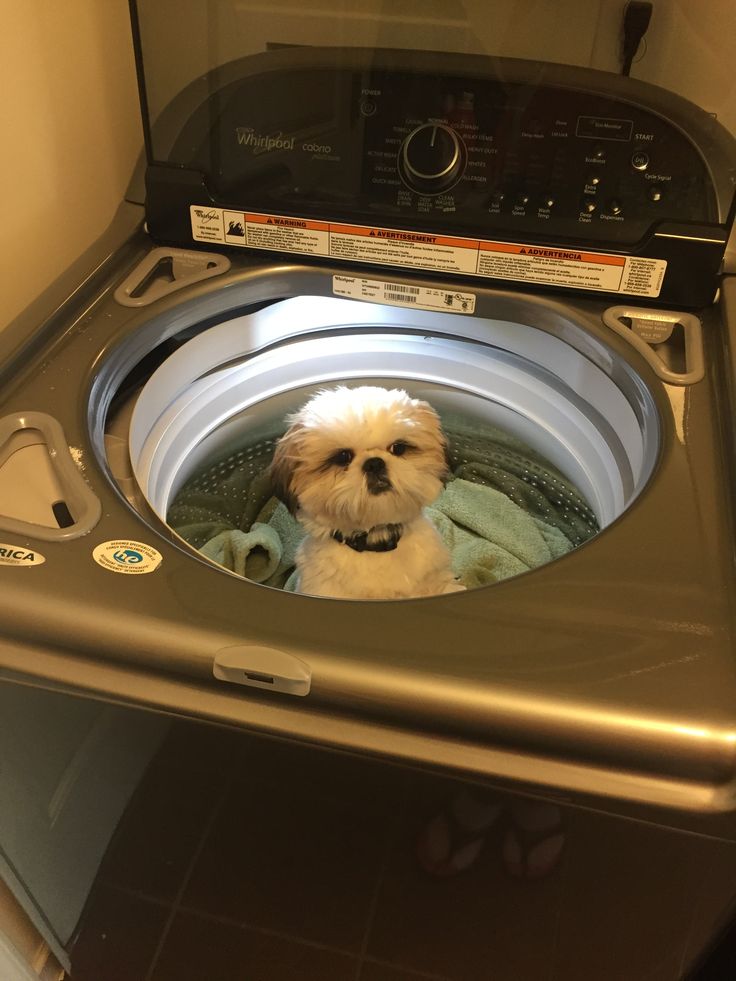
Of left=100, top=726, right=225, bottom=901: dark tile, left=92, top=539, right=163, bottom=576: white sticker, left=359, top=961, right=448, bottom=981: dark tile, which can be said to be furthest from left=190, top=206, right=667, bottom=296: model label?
left=359, top=961, right=448, bottom=981: dark tile

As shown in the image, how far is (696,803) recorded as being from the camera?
0.50 meters

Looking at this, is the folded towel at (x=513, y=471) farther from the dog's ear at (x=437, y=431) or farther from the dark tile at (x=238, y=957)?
the dark tile at (x=238, y=957)

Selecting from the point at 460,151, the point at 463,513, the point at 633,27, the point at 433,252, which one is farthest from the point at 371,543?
the point at 633,27

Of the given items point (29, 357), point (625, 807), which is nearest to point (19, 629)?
point (29, 357)

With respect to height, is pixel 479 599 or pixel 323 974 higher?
pixel 479 599

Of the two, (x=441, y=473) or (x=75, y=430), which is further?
(x=441, y=473)

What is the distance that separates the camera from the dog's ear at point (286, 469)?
87cm

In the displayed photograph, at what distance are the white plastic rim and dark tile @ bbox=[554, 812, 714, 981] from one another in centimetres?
36

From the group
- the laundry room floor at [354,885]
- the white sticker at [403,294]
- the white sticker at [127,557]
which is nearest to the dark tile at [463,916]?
the laundry room floor at [354,885]

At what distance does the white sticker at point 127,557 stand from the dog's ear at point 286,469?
0.29m

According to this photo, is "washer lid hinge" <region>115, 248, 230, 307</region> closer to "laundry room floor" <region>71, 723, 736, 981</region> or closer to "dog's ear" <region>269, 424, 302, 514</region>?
"dog's ear" <region>269, 424, 302, 514</region>

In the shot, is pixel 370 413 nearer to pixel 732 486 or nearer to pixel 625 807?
pixel 732 486

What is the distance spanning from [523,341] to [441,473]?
186 millimetres

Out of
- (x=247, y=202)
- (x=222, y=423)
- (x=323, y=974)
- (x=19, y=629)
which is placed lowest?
(x=323, y=974)
